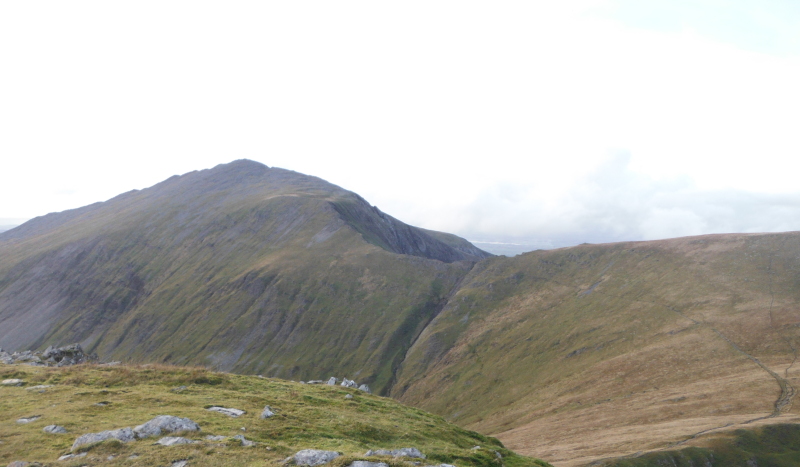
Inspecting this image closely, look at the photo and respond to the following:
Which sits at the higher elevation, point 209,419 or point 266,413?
point 209,419

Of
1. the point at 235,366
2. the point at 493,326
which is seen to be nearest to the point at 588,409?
the point at 493,326

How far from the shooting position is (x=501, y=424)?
3748 inches

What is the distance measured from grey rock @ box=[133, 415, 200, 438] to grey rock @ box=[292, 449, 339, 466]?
22.3ft

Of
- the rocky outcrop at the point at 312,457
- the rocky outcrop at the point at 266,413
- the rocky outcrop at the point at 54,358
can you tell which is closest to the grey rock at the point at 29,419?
the rocky outcrop at the point at 266,413

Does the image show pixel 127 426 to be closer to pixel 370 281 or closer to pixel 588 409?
pixel 588 409

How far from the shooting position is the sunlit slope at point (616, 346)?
2773 inches

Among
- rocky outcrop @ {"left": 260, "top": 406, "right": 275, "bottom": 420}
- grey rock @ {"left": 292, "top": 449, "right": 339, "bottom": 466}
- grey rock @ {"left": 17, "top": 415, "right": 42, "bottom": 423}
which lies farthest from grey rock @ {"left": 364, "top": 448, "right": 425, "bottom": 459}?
grey rock @ {"left": 17, "top": 415, "right": 42, "bottom": 423}

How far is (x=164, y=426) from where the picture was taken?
75.9ft

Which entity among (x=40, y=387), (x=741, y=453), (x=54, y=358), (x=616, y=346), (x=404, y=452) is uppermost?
(x=40, y=387)

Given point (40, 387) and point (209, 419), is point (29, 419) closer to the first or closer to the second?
point (40, 387)

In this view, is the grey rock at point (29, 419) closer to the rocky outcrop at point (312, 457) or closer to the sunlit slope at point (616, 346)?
the rocky outcrop at point (312, 457)

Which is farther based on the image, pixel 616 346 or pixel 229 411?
pixel 616 346

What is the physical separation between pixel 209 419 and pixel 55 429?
296 inches

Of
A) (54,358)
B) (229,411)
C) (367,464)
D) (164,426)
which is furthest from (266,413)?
(54,358)
